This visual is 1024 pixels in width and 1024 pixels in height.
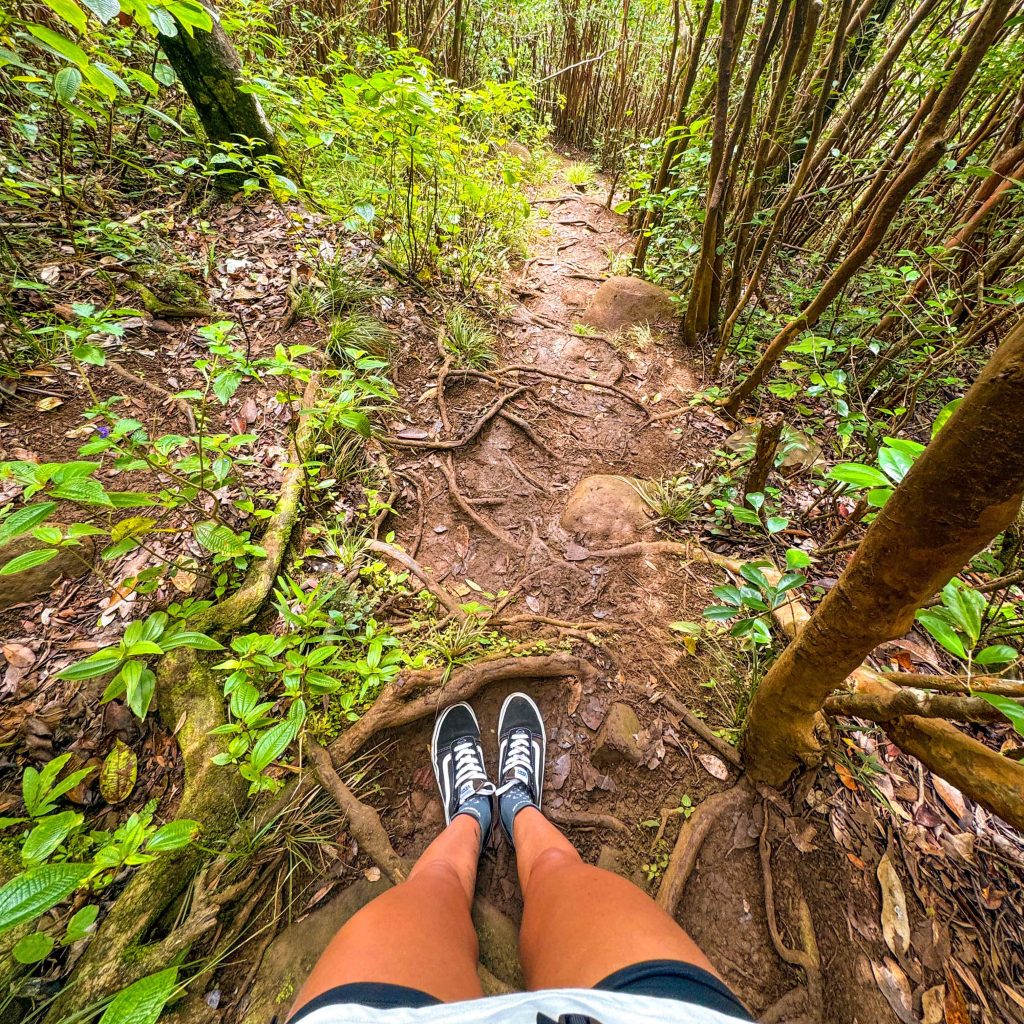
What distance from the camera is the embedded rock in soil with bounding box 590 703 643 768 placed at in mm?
1873

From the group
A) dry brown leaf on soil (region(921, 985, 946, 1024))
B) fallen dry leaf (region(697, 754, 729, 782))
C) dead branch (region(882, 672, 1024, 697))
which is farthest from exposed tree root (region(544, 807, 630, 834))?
dead branch (region(882, 672, 1024, 697))

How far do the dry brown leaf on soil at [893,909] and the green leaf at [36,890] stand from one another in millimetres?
2333

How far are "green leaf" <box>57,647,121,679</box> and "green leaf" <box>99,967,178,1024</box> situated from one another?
74 centimetres

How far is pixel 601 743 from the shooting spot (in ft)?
6.34

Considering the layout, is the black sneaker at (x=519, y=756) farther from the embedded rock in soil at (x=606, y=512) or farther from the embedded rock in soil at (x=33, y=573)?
the embedded rock in soil at (x=33, y=573)

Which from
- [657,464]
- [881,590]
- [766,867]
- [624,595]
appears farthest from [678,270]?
[766,867]

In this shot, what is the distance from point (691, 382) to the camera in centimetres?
374

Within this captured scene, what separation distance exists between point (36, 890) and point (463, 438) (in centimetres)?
265

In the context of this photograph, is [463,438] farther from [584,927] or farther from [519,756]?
[584,927]

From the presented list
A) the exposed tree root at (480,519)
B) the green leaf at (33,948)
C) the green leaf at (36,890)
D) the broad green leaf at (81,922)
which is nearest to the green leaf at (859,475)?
the exposed tree root at (480,519)

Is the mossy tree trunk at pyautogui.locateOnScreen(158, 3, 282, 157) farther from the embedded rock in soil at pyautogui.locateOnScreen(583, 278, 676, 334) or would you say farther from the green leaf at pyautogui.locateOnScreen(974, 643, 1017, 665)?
the green leaf at pyautogui.locateOnScreen(974, 643, 1017, 665)

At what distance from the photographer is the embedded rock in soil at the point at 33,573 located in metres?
1.83

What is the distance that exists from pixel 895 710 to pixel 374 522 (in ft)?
7.59

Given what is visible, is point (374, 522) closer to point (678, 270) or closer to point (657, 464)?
point (657, 464)
